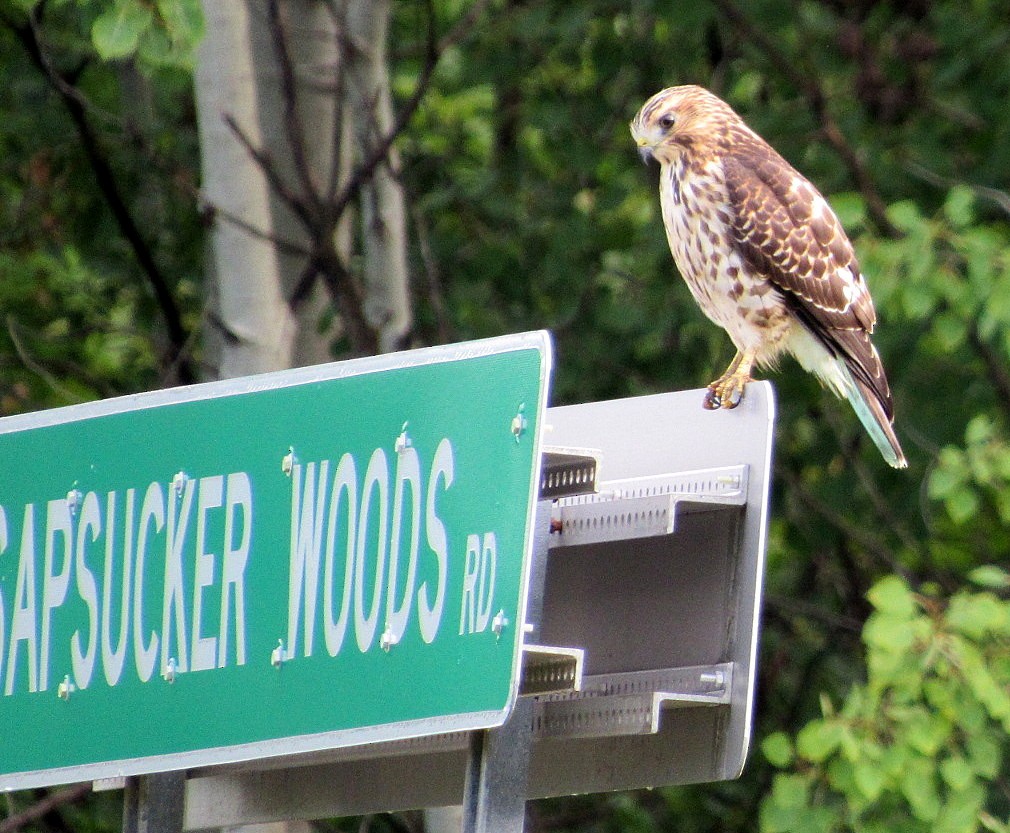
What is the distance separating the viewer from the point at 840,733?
14.6ft

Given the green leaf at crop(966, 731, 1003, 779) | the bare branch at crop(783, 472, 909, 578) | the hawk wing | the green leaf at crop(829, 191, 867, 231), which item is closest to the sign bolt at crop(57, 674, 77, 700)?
the hawk wing

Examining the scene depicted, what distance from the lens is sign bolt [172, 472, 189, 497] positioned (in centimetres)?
233

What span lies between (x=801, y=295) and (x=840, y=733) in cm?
121

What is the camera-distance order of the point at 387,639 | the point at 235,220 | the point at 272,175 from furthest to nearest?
the point at 272,175
the point at 235,220
the point at 387,639

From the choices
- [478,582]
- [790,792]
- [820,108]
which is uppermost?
[820,108]

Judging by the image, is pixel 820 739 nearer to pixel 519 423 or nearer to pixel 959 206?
pixel 959 206

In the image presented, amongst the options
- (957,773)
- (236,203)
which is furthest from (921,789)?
(236,203)

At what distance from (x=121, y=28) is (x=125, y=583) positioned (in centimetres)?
177

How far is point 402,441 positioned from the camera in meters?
2.11

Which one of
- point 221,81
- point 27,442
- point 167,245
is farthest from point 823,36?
point 27,442

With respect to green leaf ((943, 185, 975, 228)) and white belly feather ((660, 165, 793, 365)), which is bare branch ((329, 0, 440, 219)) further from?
green leaf ((943, 185, 975, 228))

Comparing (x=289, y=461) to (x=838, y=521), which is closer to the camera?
(x=289, y=461)

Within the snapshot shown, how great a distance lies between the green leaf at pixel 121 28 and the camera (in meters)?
3.76

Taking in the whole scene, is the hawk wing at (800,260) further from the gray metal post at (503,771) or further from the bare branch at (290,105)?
the gray metal post at (503,771)
